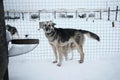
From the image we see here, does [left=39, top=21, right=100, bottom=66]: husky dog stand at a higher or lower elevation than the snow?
higher

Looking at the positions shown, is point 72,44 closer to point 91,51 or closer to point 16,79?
point 91,51

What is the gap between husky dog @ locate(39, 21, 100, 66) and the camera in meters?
4.53

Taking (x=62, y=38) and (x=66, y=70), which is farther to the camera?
(x=62, y=38)

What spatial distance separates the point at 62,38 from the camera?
4703mm

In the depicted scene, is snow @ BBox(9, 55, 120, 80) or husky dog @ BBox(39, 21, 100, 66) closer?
snow @ BBox(9, 55, 120, 80)

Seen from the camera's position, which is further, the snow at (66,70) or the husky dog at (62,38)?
the husky dog at (62,38)

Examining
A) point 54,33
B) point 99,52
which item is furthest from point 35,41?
point 99,52

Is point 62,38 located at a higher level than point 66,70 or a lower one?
higher

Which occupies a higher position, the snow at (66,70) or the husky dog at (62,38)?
the husky dog at (62,38)

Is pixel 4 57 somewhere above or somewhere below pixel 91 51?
above

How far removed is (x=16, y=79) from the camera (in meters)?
3.71

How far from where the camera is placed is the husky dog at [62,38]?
4532 millimetres

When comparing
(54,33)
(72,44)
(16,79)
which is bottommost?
(16,79)

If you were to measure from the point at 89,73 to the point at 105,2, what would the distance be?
2.06 meters
